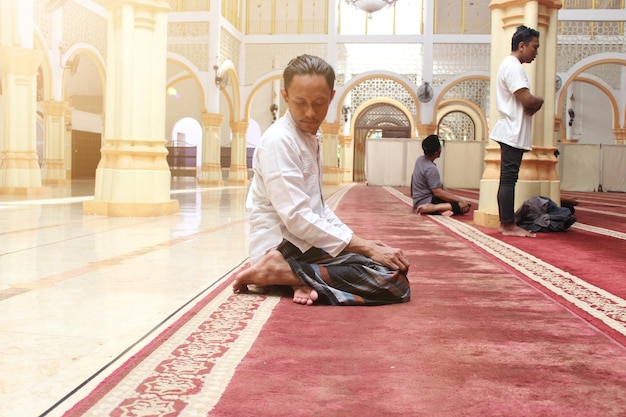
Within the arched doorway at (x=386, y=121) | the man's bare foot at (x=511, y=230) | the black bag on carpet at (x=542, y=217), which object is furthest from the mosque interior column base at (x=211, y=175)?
the man's bare foot at (x=511, y=230)

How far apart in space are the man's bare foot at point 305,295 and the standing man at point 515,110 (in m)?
2.47

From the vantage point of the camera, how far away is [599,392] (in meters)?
1.35

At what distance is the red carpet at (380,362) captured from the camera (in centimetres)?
126

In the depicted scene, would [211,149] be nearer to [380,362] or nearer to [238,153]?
[238,153]

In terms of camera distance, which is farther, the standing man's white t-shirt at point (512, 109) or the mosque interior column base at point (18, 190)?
the mosque interior column base at point (18, 190)

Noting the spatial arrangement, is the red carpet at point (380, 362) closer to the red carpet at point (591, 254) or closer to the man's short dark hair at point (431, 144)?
the red carpet at point (591, 254)

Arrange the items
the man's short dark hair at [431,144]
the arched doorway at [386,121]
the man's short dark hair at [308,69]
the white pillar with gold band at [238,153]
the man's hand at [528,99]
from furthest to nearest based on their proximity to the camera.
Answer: the arched doorway at [386,121] < the white pillar with gold band at [238,153] < the man's short dark hair at [431,144] < the man's hand at [528,99] < the man's short dark hair at [308,69]

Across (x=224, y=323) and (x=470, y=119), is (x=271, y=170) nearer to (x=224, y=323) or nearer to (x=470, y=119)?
(x=224, y=323)

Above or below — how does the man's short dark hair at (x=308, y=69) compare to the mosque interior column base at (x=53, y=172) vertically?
above

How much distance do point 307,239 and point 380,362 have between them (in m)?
0.76

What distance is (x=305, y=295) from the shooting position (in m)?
2.25

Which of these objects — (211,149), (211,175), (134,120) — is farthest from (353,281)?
(211,149)

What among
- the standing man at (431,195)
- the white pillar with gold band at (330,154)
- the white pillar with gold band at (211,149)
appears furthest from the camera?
the white pillar with gold band at (330,154)

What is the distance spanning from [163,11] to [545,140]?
3766 millimetres
